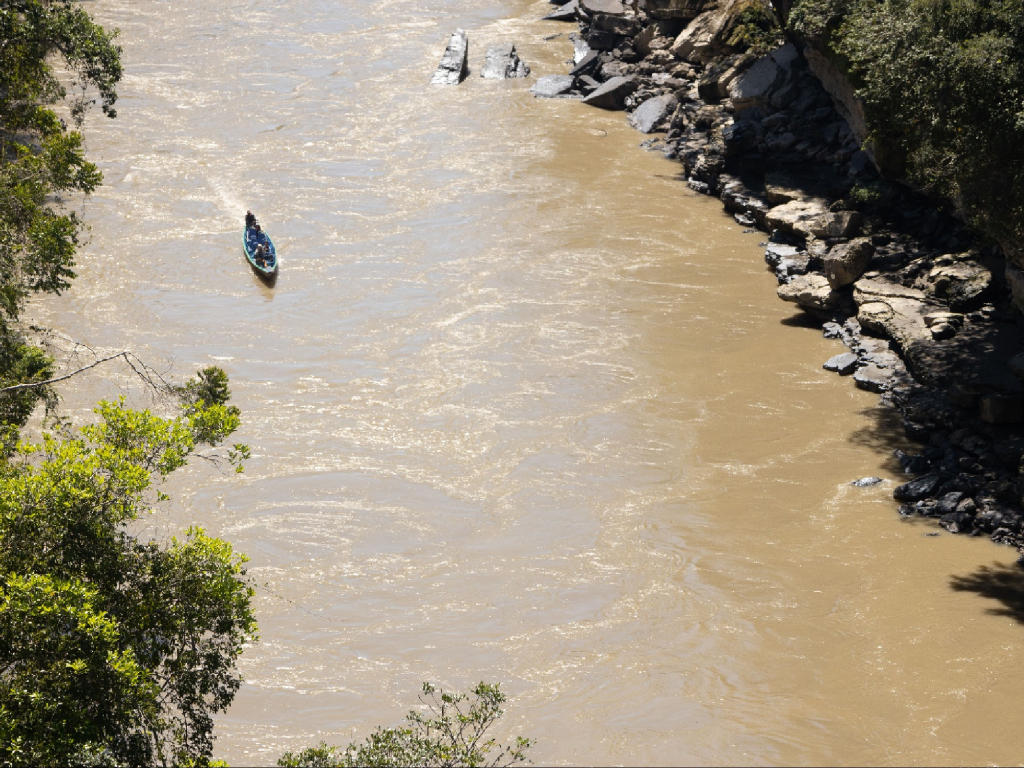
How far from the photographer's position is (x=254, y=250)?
24812mm

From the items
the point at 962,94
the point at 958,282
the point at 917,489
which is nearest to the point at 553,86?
the point at 958,282

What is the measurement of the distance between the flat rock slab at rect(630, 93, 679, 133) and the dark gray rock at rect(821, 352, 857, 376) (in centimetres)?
1563

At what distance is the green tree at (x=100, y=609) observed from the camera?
616 centimetres

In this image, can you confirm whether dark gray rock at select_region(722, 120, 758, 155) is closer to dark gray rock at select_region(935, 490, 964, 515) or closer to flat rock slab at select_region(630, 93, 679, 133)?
flat rock slab at select_region(630, 93, 679, 133)

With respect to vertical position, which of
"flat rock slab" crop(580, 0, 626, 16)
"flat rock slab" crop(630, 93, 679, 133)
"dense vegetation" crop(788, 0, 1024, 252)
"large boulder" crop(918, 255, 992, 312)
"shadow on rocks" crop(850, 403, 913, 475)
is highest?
"flat rock slab" crop(580, 0, 626, 16)

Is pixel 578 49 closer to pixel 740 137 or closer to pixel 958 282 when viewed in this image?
pixel 740 137

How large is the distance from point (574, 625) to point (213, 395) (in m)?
6.19

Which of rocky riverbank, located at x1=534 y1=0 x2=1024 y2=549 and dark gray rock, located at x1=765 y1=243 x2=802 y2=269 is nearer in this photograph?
rocky riverbank, located at x1=534 y1=0 x2=1024 y2=549

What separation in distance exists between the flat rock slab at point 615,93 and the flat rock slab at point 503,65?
4.61 m

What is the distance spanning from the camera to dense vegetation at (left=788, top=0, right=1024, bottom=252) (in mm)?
14594

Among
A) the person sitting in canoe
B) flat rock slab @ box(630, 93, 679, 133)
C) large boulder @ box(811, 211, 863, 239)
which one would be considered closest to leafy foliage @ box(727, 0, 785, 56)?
flat rock slab @ box(630, 93, 679, 133)

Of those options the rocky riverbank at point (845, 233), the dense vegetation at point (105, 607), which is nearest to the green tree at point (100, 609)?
the dense vegetation at point (105, 607)

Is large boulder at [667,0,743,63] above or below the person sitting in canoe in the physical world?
above

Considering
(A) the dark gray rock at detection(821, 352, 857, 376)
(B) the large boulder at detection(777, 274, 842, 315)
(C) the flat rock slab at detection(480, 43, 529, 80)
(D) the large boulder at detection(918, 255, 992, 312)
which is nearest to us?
(D) the large boulder at detection(918, 255, 992, 312)
